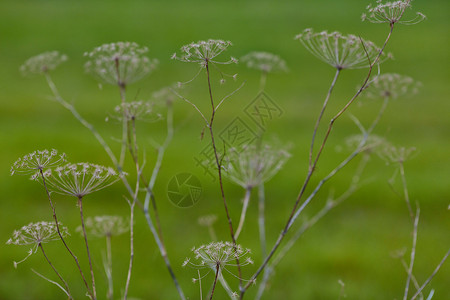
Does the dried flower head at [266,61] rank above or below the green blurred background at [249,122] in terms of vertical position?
above

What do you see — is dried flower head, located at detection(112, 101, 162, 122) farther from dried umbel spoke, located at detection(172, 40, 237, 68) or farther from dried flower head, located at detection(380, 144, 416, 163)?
dried flower head, located at detection(380, 144, 416, 163)

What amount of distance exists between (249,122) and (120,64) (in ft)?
20.0

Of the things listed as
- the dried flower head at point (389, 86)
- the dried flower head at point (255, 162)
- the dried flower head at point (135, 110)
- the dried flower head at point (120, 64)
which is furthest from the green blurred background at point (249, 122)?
the dried flower head at point (389, 86)

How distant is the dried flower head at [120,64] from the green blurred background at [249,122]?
0.36 metres

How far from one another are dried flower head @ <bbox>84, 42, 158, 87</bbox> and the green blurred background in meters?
0.36

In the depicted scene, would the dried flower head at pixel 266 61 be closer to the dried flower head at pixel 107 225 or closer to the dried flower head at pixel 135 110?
the dried flower head at pixel 135 110

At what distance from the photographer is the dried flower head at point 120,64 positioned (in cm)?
219

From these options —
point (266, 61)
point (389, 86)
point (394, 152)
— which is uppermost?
point (266, 61)

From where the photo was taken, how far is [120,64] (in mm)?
2414

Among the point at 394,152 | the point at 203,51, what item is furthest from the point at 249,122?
the point at 203,51

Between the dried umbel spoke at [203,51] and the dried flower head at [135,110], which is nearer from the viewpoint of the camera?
the dried umbel spoke at [203,51]

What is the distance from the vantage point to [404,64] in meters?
12.9

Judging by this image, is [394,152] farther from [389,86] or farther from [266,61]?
[266,61]

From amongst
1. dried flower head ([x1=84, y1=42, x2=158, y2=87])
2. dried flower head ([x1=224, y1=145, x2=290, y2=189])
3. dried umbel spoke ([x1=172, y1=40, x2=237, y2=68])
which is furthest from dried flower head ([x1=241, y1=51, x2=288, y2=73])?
dried umbel spoke ([x1=172, y1=40, x2=237, y2=68])
